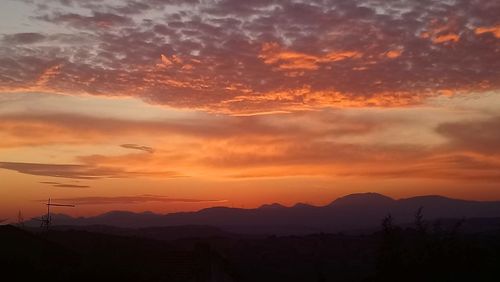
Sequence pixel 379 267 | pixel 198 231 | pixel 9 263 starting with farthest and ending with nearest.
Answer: pixel 198 231 < pixel 9 263 < pixel 379 267

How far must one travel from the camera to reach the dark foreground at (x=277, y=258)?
17.0 meters

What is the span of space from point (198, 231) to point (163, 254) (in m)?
104

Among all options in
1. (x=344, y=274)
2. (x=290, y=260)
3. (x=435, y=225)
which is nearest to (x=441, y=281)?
(x=435, y=225)

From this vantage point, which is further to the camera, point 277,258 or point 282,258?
point 282,258

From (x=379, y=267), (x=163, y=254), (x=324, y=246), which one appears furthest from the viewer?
(x=324, y=246)

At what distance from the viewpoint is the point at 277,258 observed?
86.4 meters

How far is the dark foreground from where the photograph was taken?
17.0m

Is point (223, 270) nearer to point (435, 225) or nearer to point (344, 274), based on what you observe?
point (435, 225)

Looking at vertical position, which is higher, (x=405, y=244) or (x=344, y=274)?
(x=405, y=244)

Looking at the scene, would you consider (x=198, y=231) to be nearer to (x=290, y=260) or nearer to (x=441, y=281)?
(x=290, y=260)

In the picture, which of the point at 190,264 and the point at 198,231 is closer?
the point at 190,264

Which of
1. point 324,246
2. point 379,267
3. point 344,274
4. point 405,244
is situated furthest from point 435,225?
point 324,246

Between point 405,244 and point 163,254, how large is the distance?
25.3 metres

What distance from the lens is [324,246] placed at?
304 feet
